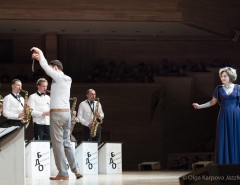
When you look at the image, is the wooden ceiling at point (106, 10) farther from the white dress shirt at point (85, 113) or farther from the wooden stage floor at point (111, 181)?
the wooden stage floor at point (111, 181)

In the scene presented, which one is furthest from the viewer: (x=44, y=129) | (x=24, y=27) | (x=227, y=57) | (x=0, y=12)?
(x=227, y=57)

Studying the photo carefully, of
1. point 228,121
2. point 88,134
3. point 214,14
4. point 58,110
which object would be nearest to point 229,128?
point 228,121

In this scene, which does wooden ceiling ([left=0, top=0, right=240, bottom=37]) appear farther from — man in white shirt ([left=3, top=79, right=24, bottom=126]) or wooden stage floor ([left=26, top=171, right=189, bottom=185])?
wooden stage floor ([left=26, top=171, right=189, bottom=185])

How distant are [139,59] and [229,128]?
13514mm

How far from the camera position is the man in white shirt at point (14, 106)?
1189 cm

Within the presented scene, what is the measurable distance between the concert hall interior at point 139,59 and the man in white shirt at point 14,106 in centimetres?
675

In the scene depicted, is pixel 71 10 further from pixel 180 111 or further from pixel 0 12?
pixel 180 111

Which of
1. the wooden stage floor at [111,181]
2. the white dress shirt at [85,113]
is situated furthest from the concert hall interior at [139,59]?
the wooden stage floor at [111,181]

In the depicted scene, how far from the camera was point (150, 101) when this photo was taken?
20656 mm

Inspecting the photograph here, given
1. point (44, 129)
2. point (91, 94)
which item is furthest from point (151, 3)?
point (44, 129)

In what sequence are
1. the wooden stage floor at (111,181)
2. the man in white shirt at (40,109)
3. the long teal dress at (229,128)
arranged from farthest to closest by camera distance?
the man in white shirt at (40,109) < the long teal dress at (229,128) < the wooden stage floor at (111,181)

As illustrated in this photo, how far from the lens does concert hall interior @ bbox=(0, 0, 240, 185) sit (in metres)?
18.8

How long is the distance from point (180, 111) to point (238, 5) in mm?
3962

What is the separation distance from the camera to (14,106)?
12.0m
